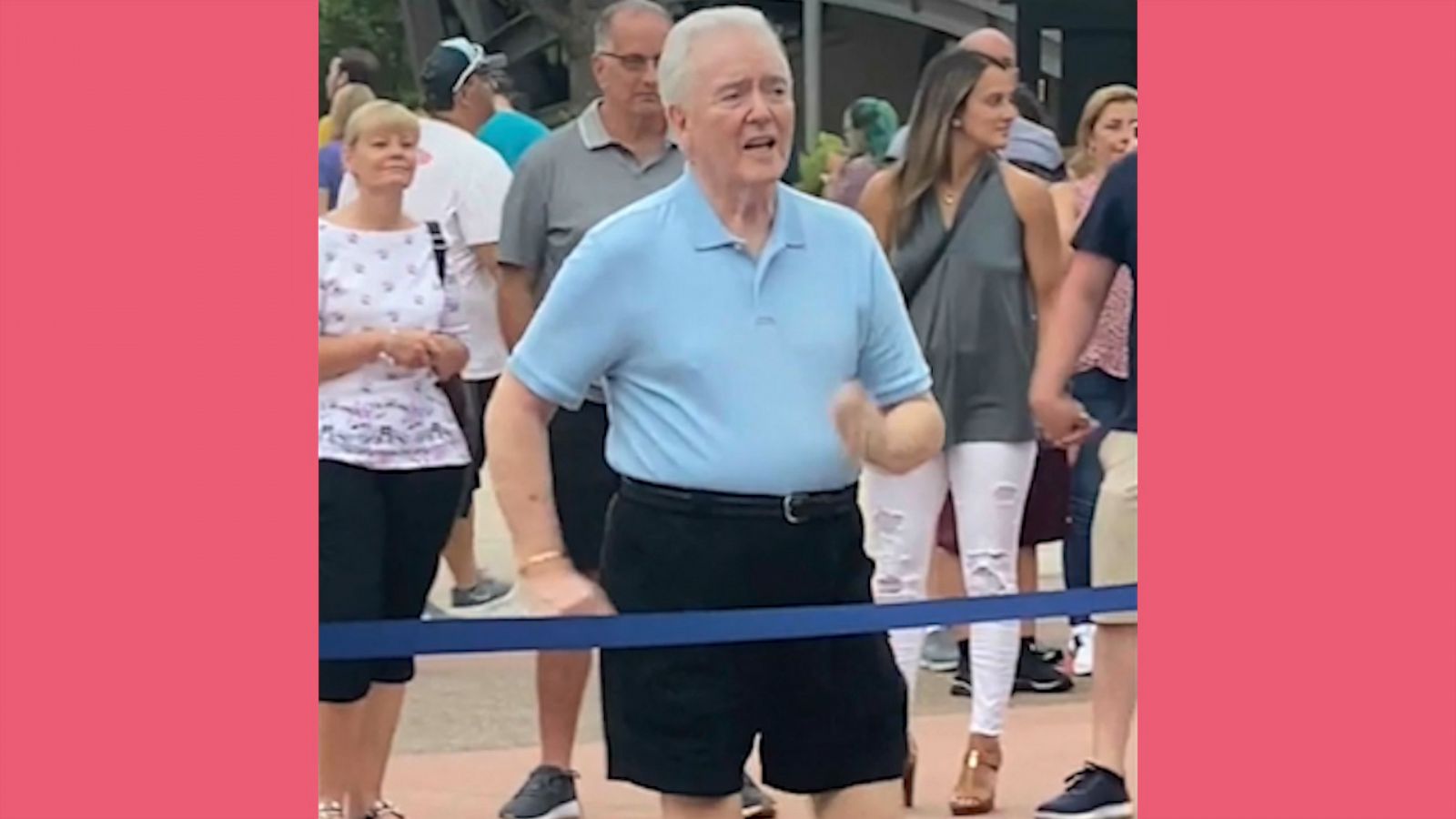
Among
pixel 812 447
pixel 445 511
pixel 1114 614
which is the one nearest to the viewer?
pixel 812 447

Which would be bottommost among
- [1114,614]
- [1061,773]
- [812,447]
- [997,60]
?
[1061,773]

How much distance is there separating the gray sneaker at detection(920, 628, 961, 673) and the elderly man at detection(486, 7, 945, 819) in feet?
1.73

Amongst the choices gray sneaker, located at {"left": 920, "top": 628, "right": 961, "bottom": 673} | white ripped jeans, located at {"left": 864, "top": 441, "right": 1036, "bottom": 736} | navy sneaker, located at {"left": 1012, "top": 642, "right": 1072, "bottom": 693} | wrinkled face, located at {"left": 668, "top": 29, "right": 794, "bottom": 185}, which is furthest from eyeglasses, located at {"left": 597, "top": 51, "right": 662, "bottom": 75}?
navy sneaker, located at {"left": 1012, "top": 642, "right": 1072, "bottom": 693}

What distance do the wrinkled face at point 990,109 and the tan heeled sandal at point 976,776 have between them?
94 centimetres

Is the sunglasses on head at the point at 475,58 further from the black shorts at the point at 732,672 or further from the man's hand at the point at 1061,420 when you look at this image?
the man's hand at the point at 1061,420

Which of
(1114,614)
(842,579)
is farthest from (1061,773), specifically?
(842,579)

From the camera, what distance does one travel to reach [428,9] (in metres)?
3.33

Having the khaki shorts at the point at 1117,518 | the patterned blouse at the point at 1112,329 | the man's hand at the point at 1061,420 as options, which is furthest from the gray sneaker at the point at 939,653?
the patterned blouse at the point at 1112,329

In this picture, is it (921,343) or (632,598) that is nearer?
(632,598)

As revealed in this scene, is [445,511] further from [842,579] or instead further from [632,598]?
[842,579]

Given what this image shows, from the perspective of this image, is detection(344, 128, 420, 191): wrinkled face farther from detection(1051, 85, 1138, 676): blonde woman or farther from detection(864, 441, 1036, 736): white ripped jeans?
detection(1051, 85, 1138, 676): blonde woman

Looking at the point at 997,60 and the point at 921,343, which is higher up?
the point at 997,60

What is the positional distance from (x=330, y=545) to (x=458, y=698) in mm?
309

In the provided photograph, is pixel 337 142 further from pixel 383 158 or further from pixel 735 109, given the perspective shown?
pixel 735 109
